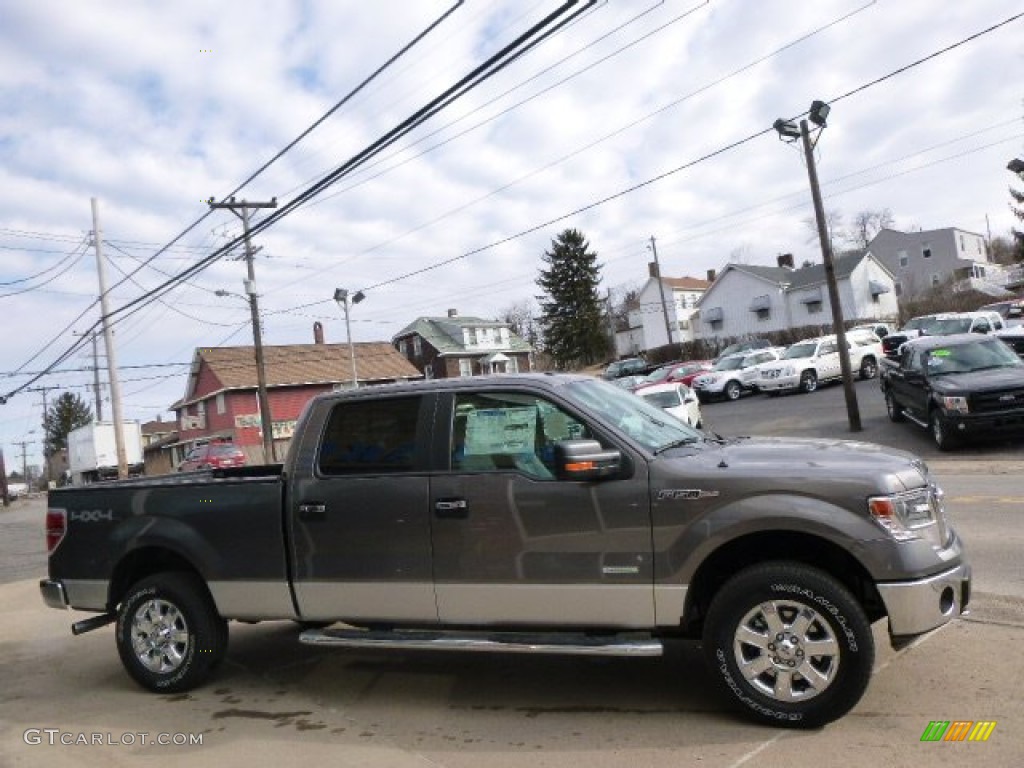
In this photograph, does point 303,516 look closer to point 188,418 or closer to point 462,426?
point 462,426

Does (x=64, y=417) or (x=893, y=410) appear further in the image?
(x=64, y=417)

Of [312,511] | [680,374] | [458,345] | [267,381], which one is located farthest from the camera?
[458,345]

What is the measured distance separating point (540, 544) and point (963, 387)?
40.6ft

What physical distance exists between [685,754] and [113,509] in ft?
13.1

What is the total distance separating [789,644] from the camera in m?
3.96

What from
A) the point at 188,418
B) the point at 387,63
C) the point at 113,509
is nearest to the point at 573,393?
the point at 113,509

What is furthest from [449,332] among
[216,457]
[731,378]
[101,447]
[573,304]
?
[731,378]

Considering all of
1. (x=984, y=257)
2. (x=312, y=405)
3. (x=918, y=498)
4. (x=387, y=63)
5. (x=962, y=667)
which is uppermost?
(x=984, y=257)

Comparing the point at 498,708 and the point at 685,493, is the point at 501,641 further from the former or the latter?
the point at 685,493

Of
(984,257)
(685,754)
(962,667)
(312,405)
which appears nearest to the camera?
(685,754)

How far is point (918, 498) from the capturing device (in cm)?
398

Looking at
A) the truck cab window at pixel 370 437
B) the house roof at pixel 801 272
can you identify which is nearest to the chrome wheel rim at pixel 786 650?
the truck cab window at pixel 370 437

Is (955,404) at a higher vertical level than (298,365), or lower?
lower

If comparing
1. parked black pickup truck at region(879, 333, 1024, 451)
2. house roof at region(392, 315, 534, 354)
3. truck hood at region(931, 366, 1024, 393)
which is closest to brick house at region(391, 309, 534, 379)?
house roof at region(392, 315, 534, 354)
